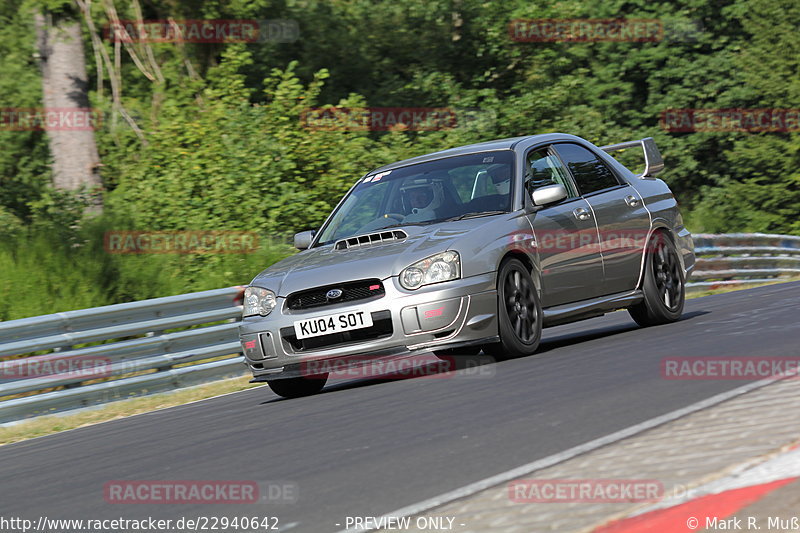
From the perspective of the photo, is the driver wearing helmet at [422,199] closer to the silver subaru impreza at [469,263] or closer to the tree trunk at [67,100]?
the silver subaru impreza at [469,263]

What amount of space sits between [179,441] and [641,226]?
16.0 feet

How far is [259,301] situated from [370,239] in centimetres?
95

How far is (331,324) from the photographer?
8.04 metres

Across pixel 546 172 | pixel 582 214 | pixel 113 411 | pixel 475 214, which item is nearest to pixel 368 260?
pixel 475 214

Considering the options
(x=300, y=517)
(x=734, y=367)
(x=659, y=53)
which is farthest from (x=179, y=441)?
(x=659, y=53)

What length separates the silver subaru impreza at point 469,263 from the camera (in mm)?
7996

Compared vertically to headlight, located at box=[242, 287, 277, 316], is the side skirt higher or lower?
lower

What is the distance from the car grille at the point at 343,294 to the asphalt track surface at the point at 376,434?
67 centimetres

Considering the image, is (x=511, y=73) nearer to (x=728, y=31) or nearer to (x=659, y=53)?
(x=659, y=53)

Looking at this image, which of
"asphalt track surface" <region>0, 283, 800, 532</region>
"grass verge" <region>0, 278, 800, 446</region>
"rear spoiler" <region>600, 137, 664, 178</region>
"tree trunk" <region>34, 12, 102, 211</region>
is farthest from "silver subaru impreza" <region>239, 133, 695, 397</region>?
"tree trunk" <region>34, 12, 102, 211</region>

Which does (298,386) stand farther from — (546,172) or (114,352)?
(546,172)

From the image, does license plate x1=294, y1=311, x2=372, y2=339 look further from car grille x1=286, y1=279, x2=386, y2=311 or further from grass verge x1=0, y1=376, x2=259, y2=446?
grass verge x1=0, y1=376, x2=259, y2=446

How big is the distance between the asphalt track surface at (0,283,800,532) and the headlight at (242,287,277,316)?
0.69 metres

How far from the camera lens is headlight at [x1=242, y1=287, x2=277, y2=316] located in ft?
27.6
